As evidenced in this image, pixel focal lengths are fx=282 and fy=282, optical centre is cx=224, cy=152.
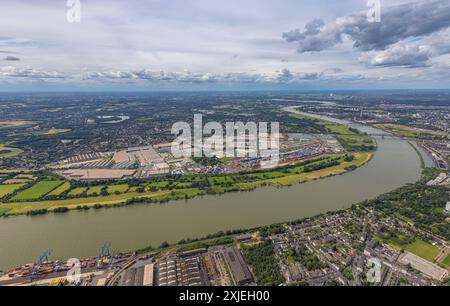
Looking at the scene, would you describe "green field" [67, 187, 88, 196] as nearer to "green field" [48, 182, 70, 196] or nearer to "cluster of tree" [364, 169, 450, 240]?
"green field" [48, 182, 70, 196]

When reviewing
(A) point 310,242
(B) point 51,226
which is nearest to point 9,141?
(B) point 51,226

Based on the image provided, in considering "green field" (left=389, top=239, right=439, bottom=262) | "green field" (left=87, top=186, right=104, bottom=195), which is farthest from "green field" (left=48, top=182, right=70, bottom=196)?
"green field" (left=389, top=239, right=439, bottom=262)

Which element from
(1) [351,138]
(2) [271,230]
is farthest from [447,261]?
(1) [351,138]

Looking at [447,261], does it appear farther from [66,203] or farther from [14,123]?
[14,123]

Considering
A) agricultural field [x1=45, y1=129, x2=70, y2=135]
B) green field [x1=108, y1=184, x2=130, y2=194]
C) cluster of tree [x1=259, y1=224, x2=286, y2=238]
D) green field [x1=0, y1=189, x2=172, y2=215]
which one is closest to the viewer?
cluster of tree [x1=259, y1=224, x2=286, y2=238]

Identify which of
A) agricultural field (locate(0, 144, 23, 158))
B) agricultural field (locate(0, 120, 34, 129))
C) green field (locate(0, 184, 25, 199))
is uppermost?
agricultural field (locate(0, 120, 34, 129))

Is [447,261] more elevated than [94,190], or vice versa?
[94,190]
